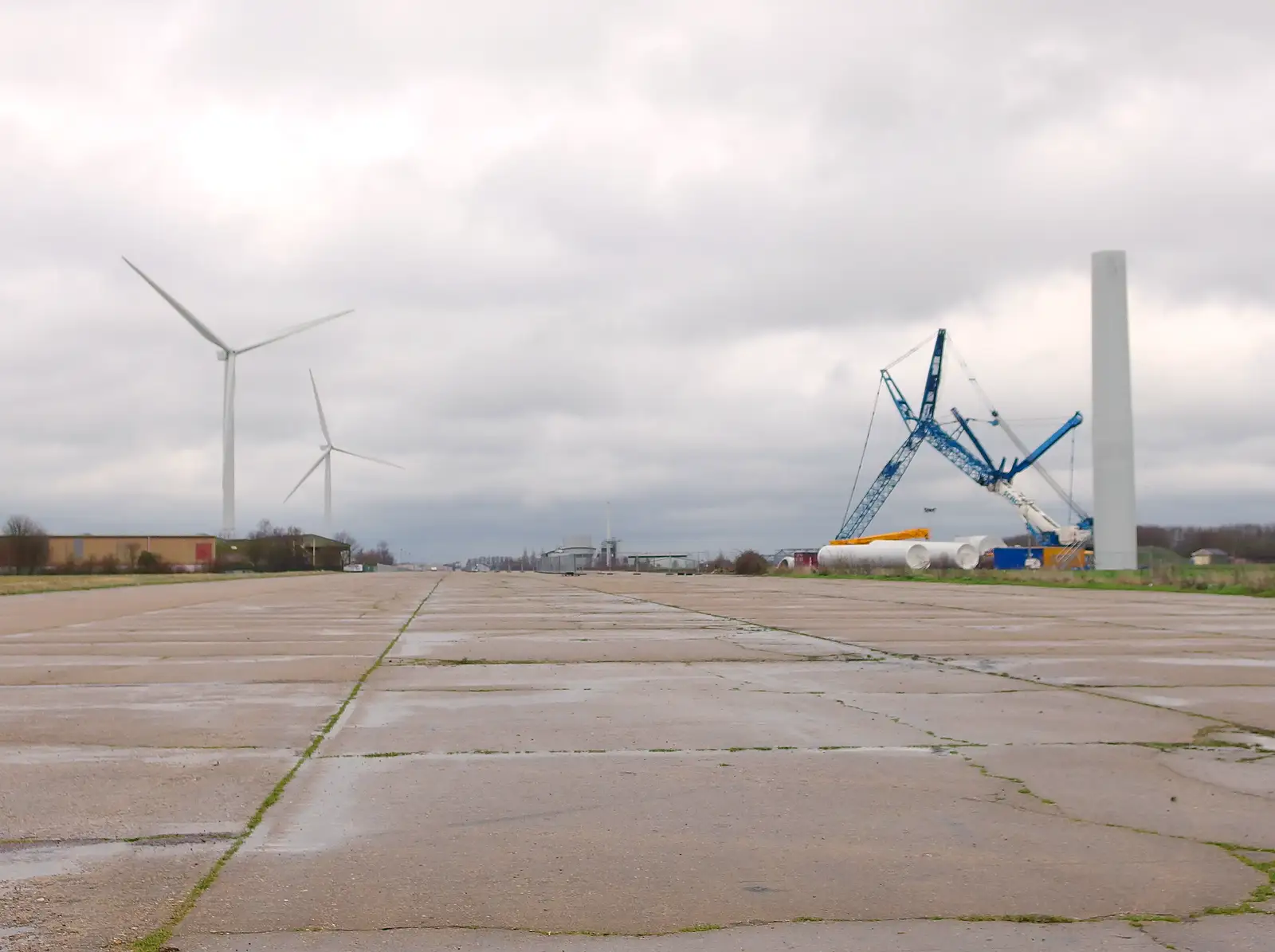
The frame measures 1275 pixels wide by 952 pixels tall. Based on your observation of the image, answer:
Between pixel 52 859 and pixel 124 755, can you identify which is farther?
pixel 124 755

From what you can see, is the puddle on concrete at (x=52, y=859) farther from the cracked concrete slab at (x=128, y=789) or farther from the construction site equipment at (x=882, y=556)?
the construction site equipment at (x=882, y=556)

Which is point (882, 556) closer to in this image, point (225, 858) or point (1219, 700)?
point (1219, 700)

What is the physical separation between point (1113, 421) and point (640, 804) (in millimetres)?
66561

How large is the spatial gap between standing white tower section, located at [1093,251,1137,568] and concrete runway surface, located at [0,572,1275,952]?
5561 cm

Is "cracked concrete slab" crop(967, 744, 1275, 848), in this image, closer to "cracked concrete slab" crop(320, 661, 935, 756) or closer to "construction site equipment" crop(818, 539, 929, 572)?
"cracked concrete slab" crop(320, 661, 935, 756)

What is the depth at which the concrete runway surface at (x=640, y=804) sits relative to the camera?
4637mm

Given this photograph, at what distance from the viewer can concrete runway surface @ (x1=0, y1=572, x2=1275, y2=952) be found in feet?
15.2

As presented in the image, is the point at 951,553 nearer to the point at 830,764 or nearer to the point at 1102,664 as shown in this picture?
the point at 1102,664

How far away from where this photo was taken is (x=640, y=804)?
663 centimetres

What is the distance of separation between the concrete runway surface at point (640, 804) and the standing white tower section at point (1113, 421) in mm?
55612

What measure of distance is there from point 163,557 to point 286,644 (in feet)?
415

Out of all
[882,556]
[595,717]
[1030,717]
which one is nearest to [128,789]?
[595,717]

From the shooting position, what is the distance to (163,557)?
134250 mm

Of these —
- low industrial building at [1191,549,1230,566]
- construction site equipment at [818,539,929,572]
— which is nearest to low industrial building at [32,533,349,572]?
construction site equipment at [818,539,929,572]
